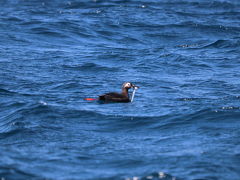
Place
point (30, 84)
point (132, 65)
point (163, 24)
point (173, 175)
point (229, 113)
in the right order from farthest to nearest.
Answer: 1. point (163, 24)
2. point (132, 65)
3. point (30, 84)
4. point (229, 113)
5. point (173, 175)

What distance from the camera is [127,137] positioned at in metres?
12.2

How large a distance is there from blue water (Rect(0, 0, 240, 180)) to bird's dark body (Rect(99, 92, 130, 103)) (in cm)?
17

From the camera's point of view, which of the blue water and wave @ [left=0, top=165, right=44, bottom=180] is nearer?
wave @ [left=0, top=165, right=44, bottom=180]

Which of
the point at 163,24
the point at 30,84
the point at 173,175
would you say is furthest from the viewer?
the point at 163,24

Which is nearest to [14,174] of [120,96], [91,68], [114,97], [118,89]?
[114,97]

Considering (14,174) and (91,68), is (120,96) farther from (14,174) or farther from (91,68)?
(14,174)

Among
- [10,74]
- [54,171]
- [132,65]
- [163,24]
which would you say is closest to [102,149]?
[54,171]

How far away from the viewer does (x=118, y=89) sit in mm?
16781

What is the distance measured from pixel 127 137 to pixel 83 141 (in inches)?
38.3

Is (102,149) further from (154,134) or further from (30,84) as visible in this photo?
(30,84)

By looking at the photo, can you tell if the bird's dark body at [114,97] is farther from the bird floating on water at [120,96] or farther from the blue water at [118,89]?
the blue water at [118,89]

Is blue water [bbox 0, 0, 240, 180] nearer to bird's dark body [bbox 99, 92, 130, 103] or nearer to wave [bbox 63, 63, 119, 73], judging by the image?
wave [bbox 63, 63, 119, 73]

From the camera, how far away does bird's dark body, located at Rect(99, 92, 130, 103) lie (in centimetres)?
1487

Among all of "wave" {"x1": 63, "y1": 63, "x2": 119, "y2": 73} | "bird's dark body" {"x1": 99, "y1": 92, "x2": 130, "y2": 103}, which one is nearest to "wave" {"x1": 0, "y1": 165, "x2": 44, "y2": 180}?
"bird's dark body" {"x1": 99, "y1": 92, "x2": 130, "y2": 103}
